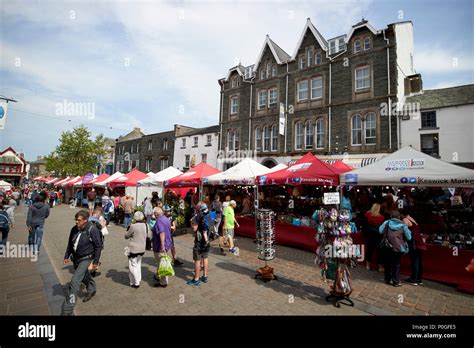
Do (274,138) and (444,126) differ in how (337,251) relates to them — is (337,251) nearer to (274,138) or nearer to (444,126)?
→ (444,126)

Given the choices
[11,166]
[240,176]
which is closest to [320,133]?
[240,176]

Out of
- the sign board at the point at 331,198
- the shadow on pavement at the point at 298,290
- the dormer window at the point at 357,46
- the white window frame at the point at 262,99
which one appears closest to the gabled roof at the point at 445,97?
the dormer window at the point at 357,46

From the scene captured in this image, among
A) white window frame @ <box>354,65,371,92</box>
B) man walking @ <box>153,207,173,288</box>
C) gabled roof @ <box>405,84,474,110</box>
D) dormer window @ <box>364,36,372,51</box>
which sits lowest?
man walking @ <box>153,207,173,288</box>

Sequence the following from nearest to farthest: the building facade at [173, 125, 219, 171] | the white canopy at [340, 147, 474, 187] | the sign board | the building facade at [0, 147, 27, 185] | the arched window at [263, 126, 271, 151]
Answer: the sign board, the white canopy at [340, 147, 474, 187], the arched window at [263, 126, 271, 151], the building facade at [173, 125, 219, 171], the building facade at [0, 147, 27, 185]

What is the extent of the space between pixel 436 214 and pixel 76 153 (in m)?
39.1

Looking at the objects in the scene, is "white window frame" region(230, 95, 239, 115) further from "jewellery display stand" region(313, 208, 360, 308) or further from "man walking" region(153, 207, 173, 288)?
"jewellery display stand" region(313, 208, 360, 308)

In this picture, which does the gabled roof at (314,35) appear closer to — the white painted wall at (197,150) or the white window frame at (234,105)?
the white window frame at (234,105)

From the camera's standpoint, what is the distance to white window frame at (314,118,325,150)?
19234 millimetres

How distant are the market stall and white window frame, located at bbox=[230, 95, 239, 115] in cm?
1963

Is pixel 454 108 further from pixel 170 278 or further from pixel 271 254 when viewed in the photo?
pixel 170 278

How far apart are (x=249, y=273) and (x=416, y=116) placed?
16713mm

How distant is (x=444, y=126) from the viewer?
15109mm

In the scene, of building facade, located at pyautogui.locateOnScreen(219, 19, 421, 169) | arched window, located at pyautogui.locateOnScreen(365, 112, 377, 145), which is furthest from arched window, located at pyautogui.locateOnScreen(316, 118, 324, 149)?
arched window, located at pyautogui.locateOnScreen(365, 112, 377, 145)
